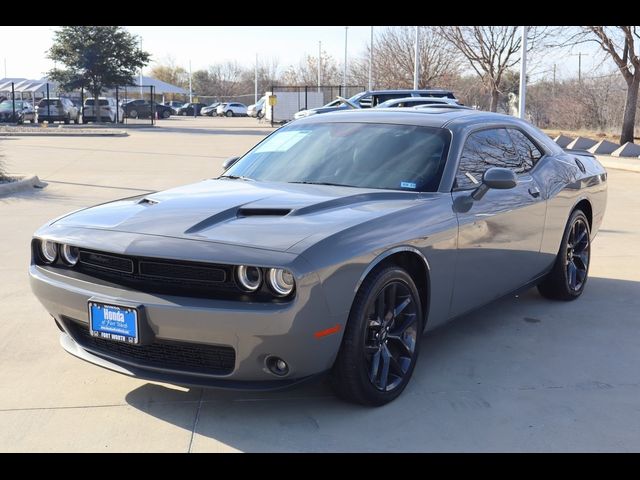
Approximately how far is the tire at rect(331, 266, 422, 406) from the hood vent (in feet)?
1.92

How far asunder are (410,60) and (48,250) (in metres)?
44.6

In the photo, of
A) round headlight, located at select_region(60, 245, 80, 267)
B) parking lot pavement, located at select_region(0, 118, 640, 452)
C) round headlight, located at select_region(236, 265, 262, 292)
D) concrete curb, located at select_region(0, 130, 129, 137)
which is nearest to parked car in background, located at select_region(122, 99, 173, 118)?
concrete curb, located at select_region(0, 130, 129, 137)

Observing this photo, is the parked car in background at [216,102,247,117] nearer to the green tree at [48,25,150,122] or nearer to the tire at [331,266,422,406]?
the green tree at [48,25,150,122]

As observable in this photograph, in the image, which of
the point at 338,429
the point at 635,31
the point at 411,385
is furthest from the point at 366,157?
the point at 635,31

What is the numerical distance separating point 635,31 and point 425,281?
2210cm

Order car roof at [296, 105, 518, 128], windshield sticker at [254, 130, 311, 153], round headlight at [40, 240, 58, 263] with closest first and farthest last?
round headlight at [40, 240, 58, 263] → car roof at [296, 105, 518, 128] → windshield sticker at [254, 130, 311, 153]

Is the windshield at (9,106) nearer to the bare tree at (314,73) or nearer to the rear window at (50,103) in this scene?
the rear window at (50,103)

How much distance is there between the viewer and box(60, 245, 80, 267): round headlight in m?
4.13

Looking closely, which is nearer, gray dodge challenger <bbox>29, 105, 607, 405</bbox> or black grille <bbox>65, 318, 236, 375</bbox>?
gray dodge challenger <bbox>29, 105, 607, 405</bbox>

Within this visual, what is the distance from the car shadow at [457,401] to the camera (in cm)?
364

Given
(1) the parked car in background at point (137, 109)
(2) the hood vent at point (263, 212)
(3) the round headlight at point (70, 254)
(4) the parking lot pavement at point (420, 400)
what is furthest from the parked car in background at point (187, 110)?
(2) the hood vent at point (263, 212)

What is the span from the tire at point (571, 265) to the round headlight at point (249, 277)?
10.5 ft

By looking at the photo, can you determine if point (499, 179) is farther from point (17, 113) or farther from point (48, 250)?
point (17, 113)

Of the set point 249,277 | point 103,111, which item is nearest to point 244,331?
point 249,277
